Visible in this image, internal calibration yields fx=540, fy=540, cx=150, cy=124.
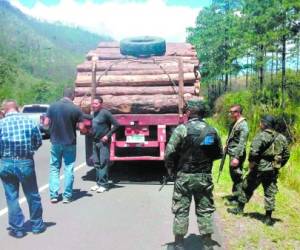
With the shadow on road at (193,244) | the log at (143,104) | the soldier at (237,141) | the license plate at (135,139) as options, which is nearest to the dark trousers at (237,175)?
the soldier at (237,141)

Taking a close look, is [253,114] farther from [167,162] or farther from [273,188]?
[167,162]

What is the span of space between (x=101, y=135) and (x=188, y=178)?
14.7 ft

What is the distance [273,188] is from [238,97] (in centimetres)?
2028

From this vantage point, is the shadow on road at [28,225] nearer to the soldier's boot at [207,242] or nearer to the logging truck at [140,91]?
the soldier's boot at [207,242]

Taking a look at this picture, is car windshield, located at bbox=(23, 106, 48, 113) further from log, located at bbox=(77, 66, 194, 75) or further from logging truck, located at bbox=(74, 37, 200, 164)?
log, located at bbox=(77, 66, 194, 75)

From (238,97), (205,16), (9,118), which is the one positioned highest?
(205,16)

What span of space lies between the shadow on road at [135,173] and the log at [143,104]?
1.45 metres

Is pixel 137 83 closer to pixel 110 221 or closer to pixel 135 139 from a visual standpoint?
pixel 135 139

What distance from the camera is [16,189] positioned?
7.00 meters

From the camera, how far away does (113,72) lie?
1192 centimetres

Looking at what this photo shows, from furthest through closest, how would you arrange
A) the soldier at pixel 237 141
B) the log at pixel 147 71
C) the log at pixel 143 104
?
the log at pixel 147 71 < the log at pixel 143 104 < the soldier at pixel 237 141

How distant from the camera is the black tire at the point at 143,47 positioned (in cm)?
1270

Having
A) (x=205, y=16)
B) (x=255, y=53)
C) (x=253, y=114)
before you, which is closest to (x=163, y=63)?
(x=253, y=114)

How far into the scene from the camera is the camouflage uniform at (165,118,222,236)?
5.95 m
